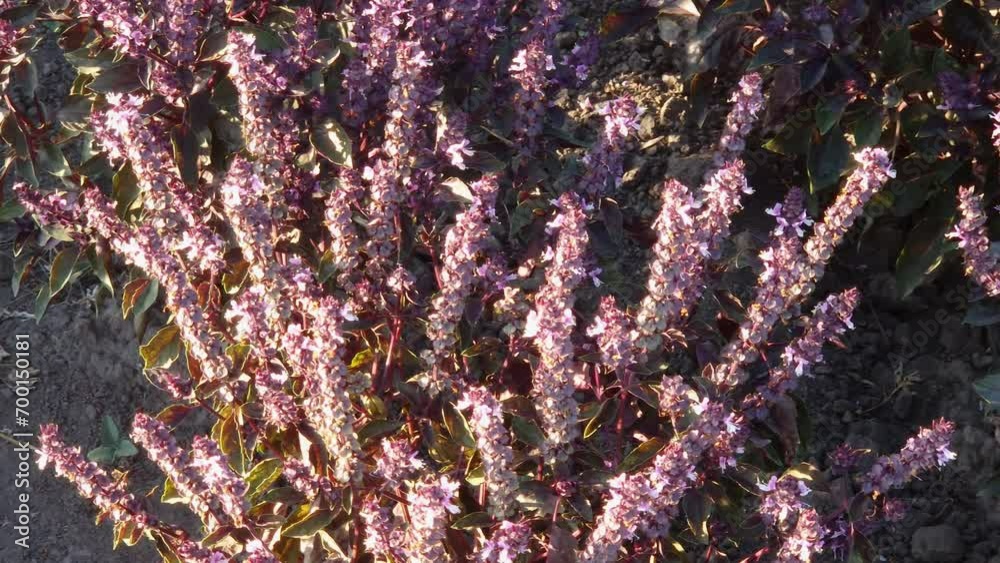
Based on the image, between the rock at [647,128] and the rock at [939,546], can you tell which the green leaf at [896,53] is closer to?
the rock at [647,128]

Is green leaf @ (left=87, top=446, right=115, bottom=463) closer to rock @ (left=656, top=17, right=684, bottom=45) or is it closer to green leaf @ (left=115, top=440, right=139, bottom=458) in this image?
green leaf @ (left=115, top=440, right=139, bottom=458)

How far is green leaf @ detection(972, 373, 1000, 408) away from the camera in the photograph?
8.86 feet

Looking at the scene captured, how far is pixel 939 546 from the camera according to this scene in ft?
10.6

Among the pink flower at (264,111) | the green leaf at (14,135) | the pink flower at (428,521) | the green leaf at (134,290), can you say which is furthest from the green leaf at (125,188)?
the pink flower at (428,521)

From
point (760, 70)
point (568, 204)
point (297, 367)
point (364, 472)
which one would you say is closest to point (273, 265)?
point (297, 367)

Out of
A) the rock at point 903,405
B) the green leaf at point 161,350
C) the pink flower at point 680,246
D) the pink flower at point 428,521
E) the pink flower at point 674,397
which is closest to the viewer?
the pink flower at point 428,521

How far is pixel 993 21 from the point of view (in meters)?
3.43

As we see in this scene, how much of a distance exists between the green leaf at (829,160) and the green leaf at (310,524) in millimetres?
1677

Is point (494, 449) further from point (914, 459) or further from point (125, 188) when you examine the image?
point (125, 188)

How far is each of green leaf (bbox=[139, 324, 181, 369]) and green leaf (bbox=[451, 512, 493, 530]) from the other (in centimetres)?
96

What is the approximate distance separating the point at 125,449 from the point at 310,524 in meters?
1.10

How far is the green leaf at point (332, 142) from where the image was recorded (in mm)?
2658

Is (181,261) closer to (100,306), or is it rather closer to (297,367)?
(297,367)

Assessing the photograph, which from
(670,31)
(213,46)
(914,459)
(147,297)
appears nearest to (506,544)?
(914,459)
